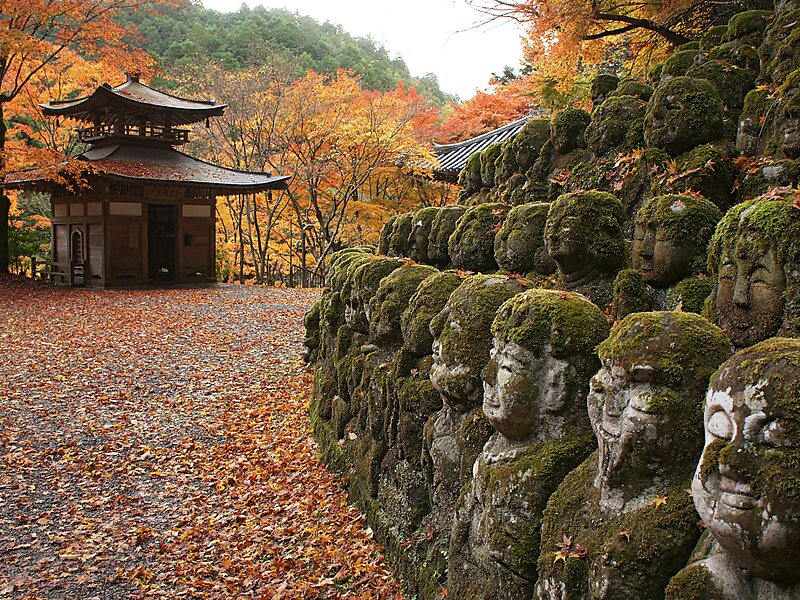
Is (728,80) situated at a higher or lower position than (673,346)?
higher

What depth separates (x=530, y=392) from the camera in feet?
9.55

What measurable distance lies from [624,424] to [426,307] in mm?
2326

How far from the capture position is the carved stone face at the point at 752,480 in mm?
1731

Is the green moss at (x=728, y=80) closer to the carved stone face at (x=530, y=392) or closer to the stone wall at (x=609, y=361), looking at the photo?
the stone wall at (x=609, y=361)

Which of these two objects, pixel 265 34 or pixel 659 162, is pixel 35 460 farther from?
pixel 265 34

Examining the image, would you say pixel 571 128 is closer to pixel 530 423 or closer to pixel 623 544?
pixel 530 423

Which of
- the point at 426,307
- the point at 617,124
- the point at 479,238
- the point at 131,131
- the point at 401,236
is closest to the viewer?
the point at 426,307

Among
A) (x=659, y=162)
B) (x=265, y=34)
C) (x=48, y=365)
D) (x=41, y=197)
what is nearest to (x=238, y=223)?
(x=41, y=197)

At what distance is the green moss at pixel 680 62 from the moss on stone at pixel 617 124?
0.68 meters

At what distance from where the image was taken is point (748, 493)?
70.8 inches

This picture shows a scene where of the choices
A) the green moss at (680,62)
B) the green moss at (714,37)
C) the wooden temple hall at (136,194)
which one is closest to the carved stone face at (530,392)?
the green moss at (680,62)

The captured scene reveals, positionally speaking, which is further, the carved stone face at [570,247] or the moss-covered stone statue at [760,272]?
the carved stone face at [570,247]

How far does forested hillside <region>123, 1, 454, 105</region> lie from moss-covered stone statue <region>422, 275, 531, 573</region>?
30.8 m

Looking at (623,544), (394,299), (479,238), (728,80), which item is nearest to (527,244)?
(479,238)
